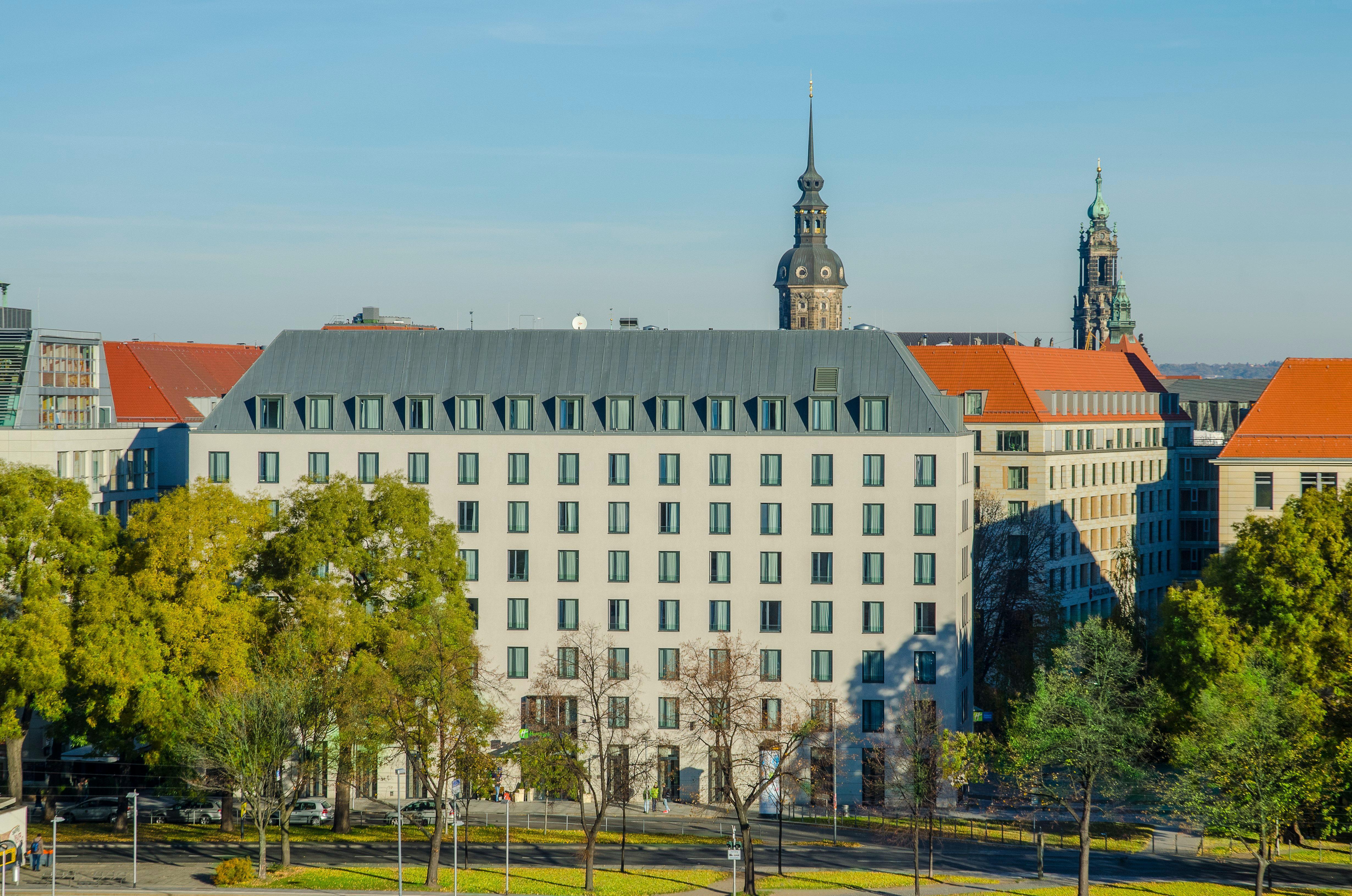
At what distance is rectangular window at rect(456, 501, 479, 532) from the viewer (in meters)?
93.8

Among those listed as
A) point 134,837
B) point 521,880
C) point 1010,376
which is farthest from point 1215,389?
point 134,837

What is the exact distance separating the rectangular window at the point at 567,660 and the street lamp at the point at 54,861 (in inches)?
1054

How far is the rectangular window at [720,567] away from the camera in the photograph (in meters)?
92.4

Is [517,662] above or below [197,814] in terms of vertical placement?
above

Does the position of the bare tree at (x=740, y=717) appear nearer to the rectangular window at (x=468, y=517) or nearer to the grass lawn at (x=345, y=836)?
the grass lawn at (x=345, y=836)

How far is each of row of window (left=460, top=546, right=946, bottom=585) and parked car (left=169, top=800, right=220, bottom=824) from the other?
17509 millimetres

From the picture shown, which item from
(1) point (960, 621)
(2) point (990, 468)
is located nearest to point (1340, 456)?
(1) point (960, 621)

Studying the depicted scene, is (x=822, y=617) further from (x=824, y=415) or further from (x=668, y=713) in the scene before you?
(x=824, y=415)

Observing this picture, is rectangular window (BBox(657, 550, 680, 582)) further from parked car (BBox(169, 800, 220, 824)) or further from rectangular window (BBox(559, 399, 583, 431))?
parked car (BBox(169, 800, 220, 824))

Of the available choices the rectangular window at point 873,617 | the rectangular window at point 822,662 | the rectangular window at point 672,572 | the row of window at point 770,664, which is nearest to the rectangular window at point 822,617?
the rectangular window at point 822,662

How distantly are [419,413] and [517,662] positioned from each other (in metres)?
15.0

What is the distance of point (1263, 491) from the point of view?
10231cm

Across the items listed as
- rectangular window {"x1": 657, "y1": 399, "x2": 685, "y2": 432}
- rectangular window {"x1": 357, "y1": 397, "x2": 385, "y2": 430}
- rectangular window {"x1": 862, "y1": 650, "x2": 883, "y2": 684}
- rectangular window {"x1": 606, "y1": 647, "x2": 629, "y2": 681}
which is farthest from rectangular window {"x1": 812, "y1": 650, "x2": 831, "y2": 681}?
rectangular window {"x1": 357, "y1": 397, "x2": 385, "y2": 430}

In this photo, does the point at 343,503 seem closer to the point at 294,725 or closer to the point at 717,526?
the point at 294,725
